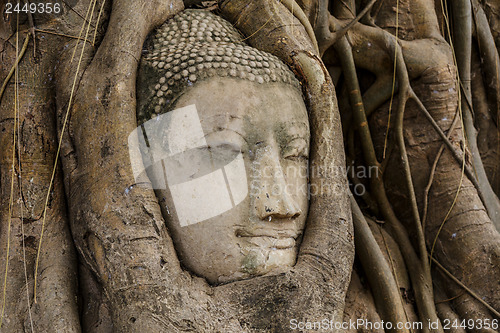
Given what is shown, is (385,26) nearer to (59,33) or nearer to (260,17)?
(260,17)

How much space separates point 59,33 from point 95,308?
2.83ft

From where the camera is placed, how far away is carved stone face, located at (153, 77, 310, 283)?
63.7 inches

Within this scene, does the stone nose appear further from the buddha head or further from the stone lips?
the stone lips

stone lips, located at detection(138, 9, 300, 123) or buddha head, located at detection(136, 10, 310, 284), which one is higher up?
stone lips, located at detection(138, 9, 300, 123)

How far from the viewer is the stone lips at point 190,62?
1.67 metres

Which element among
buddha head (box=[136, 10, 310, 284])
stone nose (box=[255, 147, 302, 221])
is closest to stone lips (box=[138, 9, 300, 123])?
buddha head (box=[136, 10, 310, 284])

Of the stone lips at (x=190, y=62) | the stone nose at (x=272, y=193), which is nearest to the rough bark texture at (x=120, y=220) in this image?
the stone lips at (x=190, y=62)

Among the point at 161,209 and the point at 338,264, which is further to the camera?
the point at 338,264

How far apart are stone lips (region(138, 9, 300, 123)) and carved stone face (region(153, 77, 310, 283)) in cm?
4

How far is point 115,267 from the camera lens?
1490 mm

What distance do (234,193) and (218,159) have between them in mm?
113

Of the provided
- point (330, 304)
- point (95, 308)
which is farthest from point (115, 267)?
point (330, 304)

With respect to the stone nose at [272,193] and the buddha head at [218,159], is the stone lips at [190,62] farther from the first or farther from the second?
the stone nose at [272,193]

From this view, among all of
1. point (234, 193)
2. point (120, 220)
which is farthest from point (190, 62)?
point (120, 220)
